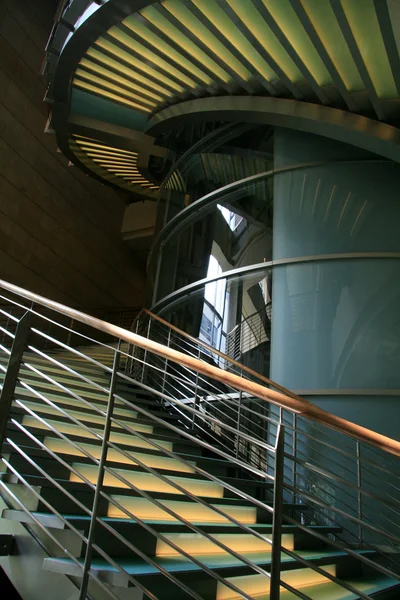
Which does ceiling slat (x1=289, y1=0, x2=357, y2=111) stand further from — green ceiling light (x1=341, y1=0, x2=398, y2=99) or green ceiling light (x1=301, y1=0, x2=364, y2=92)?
green ceiling light (x1=341, y1=0, x2=398, y2=99)

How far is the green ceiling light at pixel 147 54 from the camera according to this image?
17.4ft

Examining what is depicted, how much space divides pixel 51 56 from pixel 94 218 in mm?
8352

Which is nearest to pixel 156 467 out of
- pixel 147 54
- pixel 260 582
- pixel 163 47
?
pixel 260 582

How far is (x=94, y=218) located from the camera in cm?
1417

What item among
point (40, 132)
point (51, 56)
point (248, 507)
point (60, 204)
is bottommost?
point (248, 507)

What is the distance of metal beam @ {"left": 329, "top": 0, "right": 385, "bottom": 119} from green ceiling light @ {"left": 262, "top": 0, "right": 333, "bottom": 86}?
56 centimetres

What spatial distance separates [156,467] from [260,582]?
1.17 metres

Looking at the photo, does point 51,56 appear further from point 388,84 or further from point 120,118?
point 388,84

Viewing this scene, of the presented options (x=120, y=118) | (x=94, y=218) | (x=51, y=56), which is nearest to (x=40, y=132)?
(x=94, y=218)

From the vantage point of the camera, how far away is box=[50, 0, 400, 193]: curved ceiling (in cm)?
390

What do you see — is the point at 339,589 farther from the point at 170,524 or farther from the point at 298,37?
A: the point at 298,37

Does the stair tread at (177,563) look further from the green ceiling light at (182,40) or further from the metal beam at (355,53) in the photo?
the green ceiling light at (182,40)

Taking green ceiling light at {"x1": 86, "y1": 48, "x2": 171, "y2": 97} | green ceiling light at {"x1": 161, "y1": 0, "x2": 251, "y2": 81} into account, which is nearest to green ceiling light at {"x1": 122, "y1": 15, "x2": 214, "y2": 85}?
green ceiling light at {"x1": 161, "y1": 0, "x2": 251, "y2": 81}

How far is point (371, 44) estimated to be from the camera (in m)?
3.98
